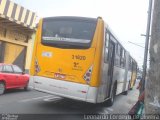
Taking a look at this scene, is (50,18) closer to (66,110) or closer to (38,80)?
(38,80)

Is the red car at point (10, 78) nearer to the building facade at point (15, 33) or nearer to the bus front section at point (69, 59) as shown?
the bus front section at point (69, 59)

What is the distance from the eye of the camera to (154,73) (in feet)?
14.6

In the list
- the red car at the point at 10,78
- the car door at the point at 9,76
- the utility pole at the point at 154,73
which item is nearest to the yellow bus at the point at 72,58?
the red car at the point at 10,78

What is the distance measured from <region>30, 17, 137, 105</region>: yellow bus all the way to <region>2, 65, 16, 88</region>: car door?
3.64 meters

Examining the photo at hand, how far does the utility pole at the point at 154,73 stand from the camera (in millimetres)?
4400

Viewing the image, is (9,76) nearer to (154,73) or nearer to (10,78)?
(10,78)

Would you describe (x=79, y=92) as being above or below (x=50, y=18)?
below

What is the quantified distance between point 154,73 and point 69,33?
5.53 metres

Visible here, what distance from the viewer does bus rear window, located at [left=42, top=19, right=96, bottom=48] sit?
9.45 m

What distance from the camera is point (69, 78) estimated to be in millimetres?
9430

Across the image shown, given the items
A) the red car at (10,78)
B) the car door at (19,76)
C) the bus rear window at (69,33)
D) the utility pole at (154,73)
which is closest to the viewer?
the utility pole at (154,73)

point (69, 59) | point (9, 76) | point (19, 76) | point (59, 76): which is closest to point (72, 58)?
point (69, 59)

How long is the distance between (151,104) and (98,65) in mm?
4850

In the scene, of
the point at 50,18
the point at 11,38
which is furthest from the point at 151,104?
the point at 11,38
